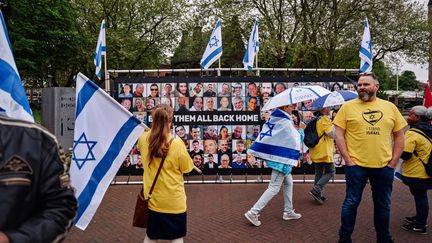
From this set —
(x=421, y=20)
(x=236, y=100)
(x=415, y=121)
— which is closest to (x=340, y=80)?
(x=236, y=100)

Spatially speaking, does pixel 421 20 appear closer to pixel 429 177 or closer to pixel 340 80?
pixel 340 80

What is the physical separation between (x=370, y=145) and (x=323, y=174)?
247 centimetres

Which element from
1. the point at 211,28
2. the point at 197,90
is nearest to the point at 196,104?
the point at 197,90

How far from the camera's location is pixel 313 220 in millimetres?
5832

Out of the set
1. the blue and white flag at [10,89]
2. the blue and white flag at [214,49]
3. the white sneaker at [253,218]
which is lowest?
the white sneaker at [253,218]

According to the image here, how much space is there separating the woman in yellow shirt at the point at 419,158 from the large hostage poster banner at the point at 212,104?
112 inches

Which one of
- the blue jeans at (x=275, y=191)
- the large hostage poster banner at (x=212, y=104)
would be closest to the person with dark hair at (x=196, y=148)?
the large hostage poster banner at (x=212, y=104)

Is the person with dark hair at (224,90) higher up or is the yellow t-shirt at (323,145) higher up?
the person with dark hair at (224,90)

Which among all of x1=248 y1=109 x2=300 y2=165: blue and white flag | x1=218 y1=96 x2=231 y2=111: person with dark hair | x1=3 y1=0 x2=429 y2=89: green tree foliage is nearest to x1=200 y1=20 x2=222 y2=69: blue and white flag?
x1=218 y1=96 x2=231 y2=111: person with dark hair

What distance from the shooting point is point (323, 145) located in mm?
6496

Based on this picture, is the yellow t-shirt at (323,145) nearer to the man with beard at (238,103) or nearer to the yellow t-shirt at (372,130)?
the man with beard at (238,103)

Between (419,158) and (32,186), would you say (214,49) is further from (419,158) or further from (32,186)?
(32,186)

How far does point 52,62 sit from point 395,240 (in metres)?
27.9

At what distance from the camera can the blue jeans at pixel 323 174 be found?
21.5 ft
